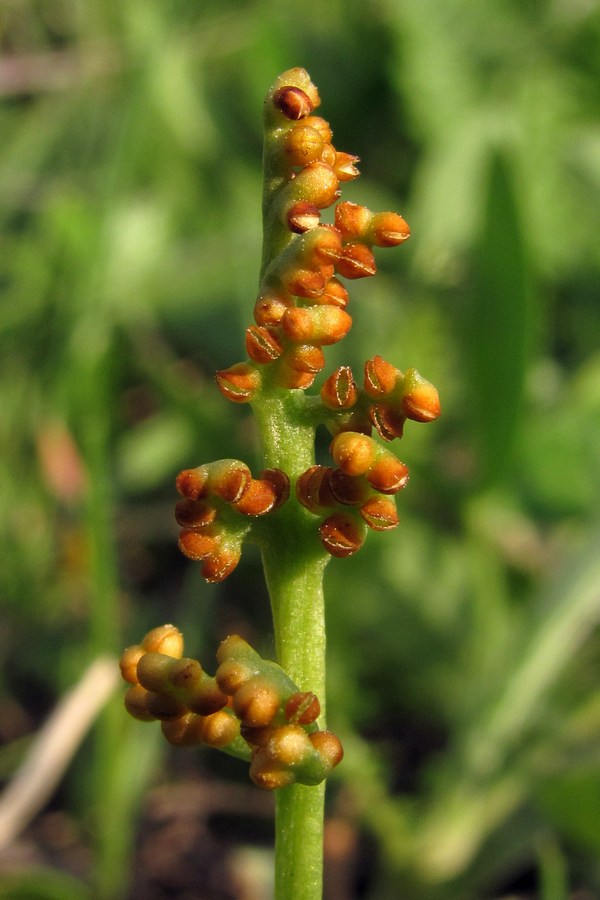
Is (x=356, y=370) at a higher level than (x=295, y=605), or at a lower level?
lower

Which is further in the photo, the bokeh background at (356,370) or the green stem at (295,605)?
the bokeh background at (356,370)

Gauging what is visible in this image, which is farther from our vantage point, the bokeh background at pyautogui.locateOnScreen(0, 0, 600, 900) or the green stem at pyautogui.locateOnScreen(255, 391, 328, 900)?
the bokeh background at pyautogui.locateOnScreen(0, 0, 600, 900)

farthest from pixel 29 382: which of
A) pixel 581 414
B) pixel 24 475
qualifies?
pixel 581 414

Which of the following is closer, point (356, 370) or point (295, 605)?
point (295, 605)
